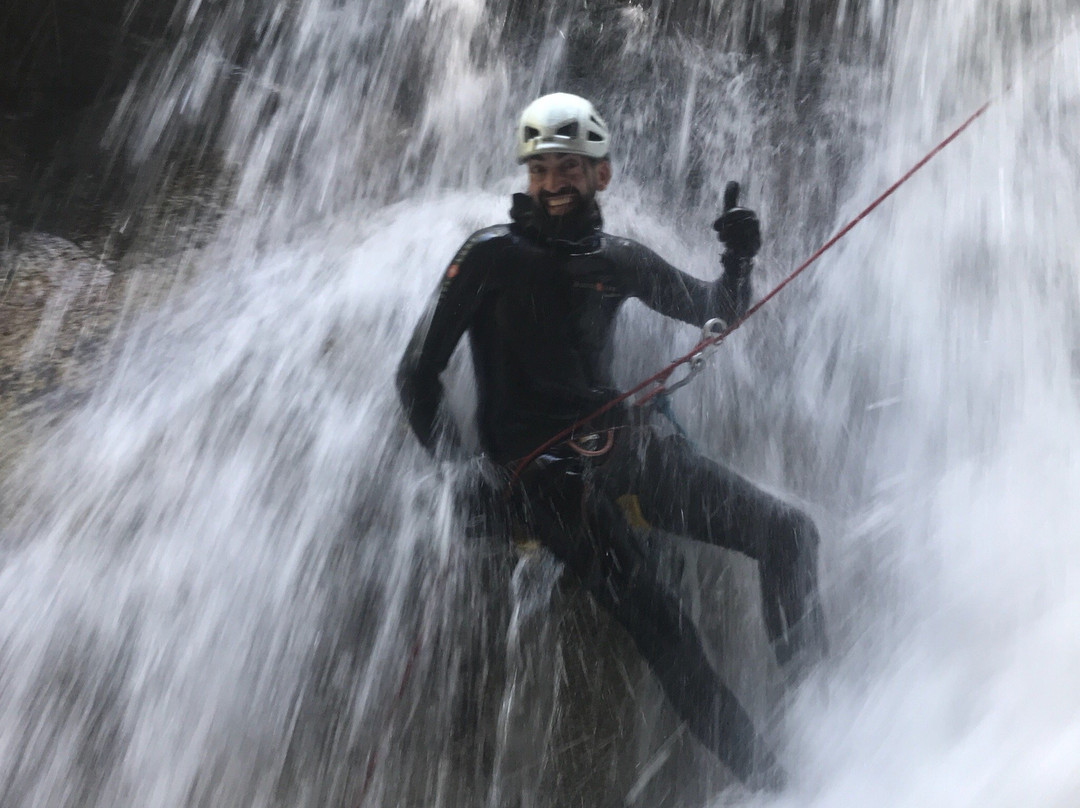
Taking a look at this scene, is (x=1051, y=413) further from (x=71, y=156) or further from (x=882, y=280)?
(x=71, y=156)

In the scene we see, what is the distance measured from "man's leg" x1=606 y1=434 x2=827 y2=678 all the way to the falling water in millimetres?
339

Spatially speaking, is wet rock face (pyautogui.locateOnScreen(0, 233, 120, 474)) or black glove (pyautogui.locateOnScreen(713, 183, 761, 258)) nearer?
black glove (pyautogui.locateOnScreen(713, 183, 761, 258))

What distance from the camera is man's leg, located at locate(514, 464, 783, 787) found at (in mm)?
1931

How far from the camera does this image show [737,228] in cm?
215

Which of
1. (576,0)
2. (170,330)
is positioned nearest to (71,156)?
(170,330)

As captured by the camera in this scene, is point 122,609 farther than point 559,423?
Yes

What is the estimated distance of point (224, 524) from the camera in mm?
2490

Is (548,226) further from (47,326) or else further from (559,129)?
(47,326)

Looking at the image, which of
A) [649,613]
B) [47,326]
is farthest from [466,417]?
[47,326]

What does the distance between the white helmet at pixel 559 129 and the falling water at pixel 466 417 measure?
2.61ft

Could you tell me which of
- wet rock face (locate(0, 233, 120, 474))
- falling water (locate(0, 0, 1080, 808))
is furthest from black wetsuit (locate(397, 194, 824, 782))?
wet rock face (locate(0, 233, 120, 474))

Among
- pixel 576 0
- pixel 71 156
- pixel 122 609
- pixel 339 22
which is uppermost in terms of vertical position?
pixel 576 0

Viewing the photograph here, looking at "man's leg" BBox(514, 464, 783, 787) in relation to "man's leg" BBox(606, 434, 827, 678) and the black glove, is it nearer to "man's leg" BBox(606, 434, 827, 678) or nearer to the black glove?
"man's leg" BBox(606, 434, 827, 678)

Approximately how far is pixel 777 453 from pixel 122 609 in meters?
2.24
